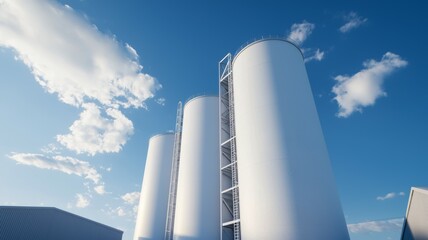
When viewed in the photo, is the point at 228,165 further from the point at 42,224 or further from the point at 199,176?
the point at 42,224

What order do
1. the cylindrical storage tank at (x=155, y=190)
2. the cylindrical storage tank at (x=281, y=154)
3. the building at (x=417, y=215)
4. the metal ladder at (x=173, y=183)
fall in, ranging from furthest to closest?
the cylindrical storage tank at (x=155, y=190)
the metal ladder at (x=173, y=183)
the cylindrical storage tank at (x=281, y=154)
the building at (x=417, y=215)

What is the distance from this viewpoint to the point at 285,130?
548 inches

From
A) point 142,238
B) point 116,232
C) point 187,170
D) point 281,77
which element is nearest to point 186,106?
point 187,170

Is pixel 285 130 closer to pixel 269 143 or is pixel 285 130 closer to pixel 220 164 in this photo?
pixel 269 143

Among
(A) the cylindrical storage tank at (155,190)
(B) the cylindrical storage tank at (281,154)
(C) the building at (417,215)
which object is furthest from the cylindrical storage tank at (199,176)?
(C) the building at (417,215)

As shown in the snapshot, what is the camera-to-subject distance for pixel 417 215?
11.9 metres

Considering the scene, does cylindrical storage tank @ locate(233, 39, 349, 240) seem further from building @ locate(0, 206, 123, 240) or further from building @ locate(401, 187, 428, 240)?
building @ locate(0, 206, 123, 240)

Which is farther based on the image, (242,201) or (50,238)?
(50,238)

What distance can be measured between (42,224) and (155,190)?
996cm

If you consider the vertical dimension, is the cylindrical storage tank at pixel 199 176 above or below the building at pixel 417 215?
above

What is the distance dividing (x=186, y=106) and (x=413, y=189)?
17.8m

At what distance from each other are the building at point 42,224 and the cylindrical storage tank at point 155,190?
4.70m

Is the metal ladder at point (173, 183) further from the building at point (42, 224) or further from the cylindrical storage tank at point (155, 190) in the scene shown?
the building at point (42, 224)

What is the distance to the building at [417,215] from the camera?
36.7 ft
